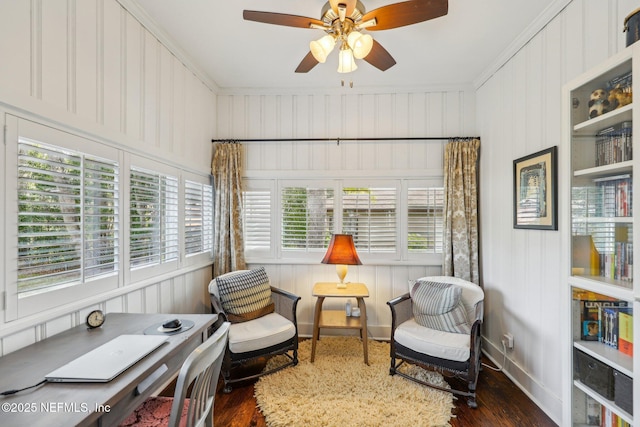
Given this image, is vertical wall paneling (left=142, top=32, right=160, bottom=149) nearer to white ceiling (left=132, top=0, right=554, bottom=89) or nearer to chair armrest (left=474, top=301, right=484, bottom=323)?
white ceiling (left=132, top=0, right=554, bottom=89)

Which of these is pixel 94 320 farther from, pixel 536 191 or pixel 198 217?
pixel 536 191

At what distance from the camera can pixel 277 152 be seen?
3.45 metres

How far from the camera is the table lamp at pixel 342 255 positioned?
2955 mm

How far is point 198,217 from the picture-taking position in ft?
10.1

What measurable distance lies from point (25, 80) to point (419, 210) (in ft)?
10.6

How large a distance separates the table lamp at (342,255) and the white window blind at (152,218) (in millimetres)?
1452

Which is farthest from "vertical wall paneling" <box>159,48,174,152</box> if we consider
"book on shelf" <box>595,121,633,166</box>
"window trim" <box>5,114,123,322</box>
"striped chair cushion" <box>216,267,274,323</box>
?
"book on shelf" <box>595,121,633,166</box>

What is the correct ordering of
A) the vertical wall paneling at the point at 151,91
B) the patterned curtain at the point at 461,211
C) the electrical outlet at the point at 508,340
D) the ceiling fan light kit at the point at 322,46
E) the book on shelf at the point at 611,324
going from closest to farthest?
the book on shelf at the point at 611,324 → the ceiling fan light kit at the point at 322,46 → the vertical wall paneling at the point at 151,91 → the electrical outlet at the point at 508,340 → the patterned curtain at the point at 461,211

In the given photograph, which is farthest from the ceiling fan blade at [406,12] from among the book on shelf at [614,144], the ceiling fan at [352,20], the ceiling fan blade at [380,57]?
the book on shelf at [614,144]

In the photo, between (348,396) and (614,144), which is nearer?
(614,144)

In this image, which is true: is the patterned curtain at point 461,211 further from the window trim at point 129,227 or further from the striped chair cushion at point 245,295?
the window trim at point 129,227

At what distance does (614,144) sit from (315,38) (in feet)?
6.97

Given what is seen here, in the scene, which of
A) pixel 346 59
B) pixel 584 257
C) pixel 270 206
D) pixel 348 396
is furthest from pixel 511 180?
pixel 270 206

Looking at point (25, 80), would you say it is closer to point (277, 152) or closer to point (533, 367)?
point (277, 152)
